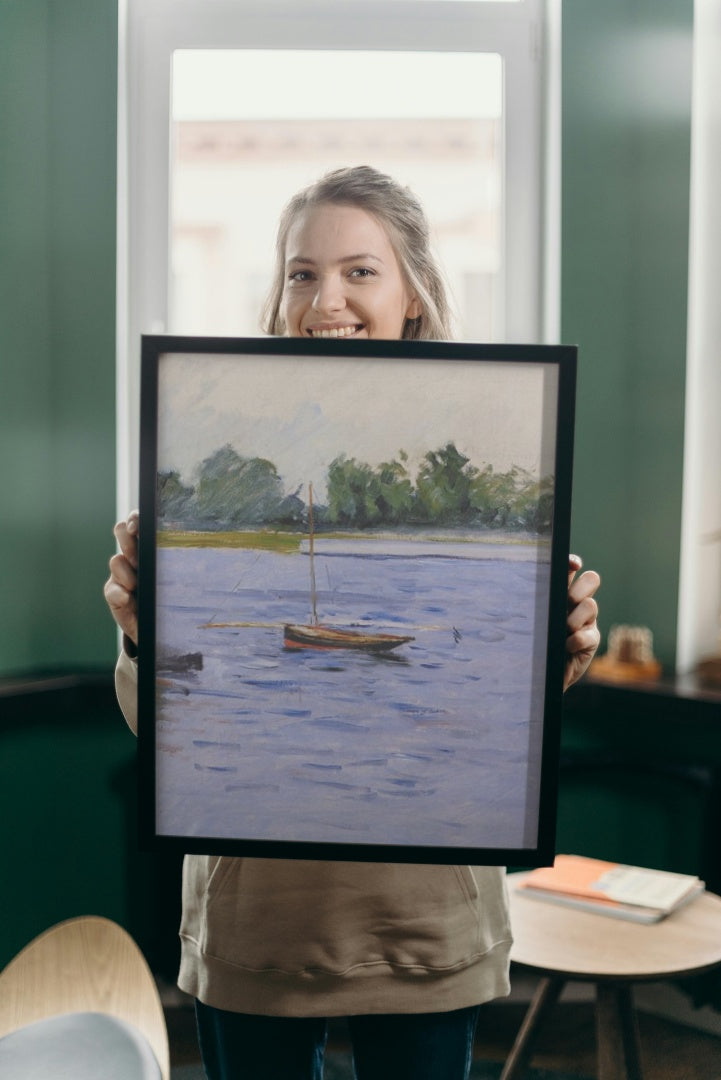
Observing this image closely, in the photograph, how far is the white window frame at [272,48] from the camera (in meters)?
2.60

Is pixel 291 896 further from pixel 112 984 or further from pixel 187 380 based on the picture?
pixel 187 380

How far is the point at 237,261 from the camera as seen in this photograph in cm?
270

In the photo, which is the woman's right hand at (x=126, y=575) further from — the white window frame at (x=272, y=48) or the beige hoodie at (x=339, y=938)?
the white window frame at (x=272, y=48)

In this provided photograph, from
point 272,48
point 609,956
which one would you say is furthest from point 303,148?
point 609,956

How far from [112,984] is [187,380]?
53 centimetres

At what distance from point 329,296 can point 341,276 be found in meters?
0.04

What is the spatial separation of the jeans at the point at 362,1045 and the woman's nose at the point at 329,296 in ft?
2.46

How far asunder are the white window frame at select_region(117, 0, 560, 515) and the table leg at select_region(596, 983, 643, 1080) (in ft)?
5.19

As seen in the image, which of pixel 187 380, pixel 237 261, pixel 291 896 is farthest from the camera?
pixel 237 261

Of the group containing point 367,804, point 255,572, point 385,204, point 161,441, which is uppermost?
point 385,204

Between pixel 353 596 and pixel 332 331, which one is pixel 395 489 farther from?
pixel 332 331

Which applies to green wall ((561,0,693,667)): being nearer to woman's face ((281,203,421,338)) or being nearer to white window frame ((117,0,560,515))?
white window frame ((117,0,560,515))

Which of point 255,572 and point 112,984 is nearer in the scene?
point 112,984

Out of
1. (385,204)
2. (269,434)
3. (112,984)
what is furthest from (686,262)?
(112,984)
